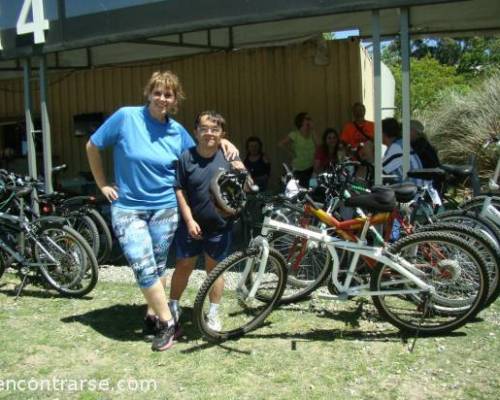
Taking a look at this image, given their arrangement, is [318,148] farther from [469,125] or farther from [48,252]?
[469,125]

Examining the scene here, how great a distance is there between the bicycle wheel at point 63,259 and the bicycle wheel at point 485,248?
296cm

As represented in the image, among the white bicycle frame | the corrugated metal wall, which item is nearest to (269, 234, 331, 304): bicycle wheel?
the white bicycle frame

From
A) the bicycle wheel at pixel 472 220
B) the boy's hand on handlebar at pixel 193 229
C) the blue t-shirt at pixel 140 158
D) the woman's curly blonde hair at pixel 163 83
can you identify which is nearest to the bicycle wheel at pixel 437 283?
the bicycle wheel at pixel 472 220

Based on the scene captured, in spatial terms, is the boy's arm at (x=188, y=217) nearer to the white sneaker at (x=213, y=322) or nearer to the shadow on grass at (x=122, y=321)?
the white sneaker at (x=213, y=322)

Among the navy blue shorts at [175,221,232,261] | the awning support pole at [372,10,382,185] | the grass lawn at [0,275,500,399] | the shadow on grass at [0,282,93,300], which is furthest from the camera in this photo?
the shadow on grass at [0,282,93,300]

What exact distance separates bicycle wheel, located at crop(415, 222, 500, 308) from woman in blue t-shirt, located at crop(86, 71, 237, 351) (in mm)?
Answer: 1855

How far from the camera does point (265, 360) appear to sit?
387cm

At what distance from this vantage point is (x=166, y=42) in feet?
25.7

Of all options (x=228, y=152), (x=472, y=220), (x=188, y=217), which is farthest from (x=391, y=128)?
(x=188, y=217)

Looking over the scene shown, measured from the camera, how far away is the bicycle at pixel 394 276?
3996mm

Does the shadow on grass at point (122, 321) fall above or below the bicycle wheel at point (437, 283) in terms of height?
below

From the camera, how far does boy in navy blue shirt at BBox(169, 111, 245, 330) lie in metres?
4.05

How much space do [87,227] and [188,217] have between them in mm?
2572

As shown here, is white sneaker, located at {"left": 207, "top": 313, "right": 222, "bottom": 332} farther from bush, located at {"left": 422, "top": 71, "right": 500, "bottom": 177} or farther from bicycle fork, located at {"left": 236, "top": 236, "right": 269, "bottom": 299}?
bush, located at {"left": 422, "top": 71, "right": 500, "bottom": 177}
